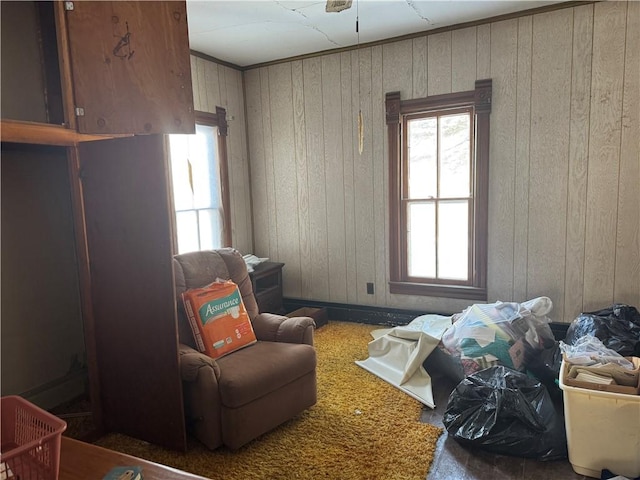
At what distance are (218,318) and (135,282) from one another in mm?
560

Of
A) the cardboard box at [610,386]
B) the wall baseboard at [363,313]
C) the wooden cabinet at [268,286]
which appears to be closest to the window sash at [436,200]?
the wall baseboard at [363,313]

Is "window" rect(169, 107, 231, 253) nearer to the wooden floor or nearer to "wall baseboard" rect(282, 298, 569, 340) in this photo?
"wall baseboard" rect(282, 298, 569, 340)

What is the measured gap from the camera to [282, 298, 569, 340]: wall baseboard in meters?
4.26

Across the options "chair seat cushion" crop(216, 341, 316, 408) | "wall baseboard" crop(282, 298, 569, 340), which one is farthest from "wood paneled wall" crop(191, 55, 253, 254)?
"chair seat cushion" crop(216, 341, 316, 408)

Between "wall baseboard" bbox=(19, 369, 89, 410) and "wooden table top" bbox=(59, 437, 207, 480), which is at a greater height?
"wooden table top" bbox=(59, 437, 207, 480)

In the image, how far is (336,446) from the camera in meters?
2.38

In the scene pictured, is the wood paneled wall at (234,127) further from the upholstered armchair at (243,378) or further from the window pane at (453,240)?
the window pane at (453,240)

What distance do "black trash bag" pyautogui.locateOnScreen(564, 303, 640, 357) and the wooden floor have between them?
0.95 metres

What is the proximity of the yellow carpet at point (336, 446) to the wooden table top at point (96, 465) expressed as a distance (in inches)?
40.1

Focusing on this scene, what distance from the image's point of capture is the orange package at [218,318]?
2623 mm

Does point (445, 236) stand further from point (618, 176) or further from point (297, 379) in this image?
point (297, 379)

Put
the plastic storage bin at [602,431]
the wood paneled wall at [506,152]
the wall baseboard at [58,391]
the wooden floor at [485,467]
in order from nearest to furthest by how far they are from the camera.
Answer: the plastic storage bin at [602,431] < the wooden floor at [485,467] < the wall baseboard at [58,391] < the wood paneled wall at [506,152]

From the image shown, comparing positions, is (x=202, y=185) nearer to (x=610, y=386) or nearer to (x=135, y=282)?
(x=135, y=282)

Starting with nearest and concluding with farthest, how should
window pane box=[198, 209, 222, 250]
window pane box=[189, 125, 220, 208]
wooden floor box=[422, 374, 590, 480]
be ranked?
wooden floor box=[422, 374, 590, 480]
window pane box=[189, 125, 220, 208]
window pane box=[198, 209, 222, 250]
